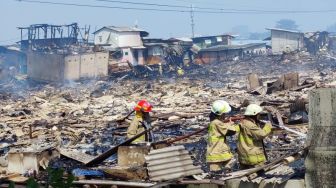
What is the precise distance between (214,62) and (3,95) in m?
29.2

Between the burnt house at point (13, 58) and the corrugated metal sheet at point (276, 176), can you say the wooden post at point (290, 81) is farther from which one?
the burnt house at point (13, 58)

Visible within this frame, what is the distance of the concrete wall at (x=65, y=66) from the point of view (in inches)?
1571

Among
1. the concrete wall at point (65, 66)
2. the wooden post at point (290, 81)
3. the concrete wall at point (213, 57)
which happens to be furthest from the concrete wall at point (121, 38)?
the wooden post at point (290, 81)

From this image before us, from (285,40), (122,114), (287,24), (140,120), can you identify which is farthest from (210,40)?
(287,24)

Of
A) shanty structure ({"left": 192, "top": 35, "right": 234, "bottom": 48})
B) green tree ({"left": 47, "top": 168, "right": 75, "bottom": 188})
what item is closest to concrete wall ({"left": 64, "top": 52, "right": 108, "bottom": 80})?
shanty structure ({"left": 192, "top": 35, "right": 234, "bottom": 48})

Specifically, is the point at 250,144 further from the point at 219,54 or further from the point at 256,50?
the point at 256,50

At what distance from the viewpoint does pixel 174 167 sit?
7598 mm

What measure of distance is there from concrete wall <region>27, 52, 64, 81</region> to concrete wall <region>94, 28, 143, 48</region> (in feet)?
38.8

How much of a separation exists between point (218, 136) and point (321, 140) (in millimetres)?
1953

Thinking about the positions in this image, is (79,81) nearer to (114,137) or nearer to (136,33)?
(136,33)

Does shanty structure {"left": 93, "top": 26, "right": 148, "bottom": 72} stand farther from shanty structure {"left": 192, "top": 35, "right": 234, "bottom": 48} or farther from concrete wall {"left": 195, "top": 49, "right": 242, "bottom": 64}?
shanty structure {"left": 192, "top": 35, "right": 234, "bottom": 48}

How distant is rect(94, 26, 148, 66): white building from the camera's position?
161ft

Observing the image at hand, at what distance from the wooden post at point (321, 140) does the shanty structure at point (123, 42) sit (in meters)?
39.8

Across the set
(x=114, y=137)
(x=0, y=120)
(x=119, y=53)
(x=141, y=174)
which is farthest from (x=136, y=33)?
(x=141, y=174)
